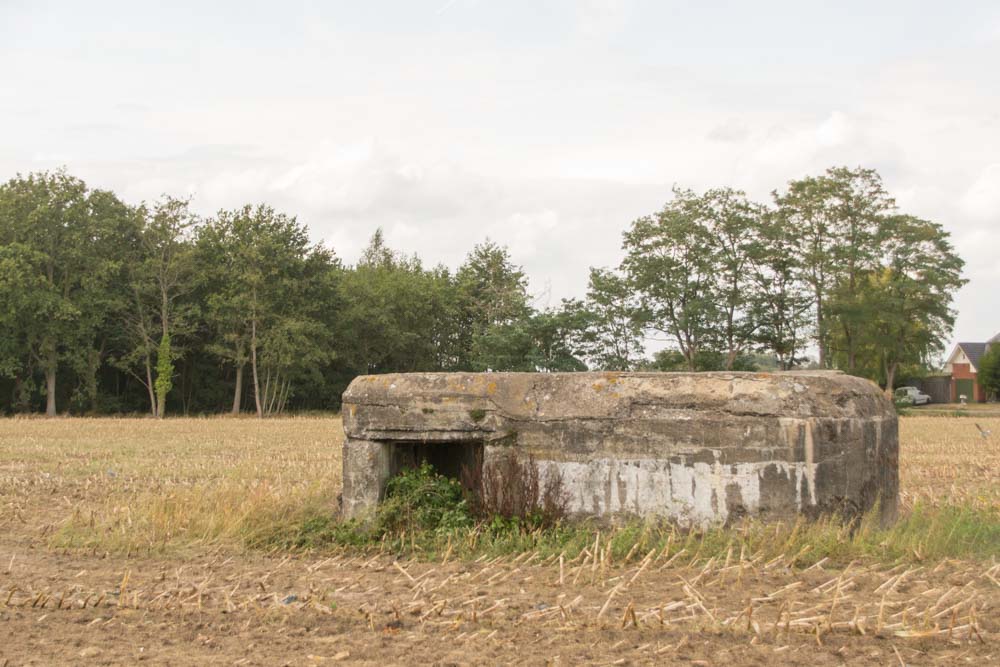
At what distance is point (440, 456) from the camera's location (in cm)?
905

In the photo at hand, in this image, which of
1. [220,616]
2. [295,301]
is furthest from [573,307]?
[220,616]

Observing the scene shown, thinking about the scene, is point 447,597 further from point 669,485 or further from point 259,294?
point 259,294

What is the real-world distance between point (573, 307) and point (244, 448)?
26.8 metres

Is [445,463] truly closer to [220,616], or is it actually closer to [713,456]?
[713,456]

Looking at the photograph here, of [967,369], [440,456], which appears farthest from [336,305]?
Result: [967,369]

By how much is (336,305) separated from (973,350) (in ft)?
178

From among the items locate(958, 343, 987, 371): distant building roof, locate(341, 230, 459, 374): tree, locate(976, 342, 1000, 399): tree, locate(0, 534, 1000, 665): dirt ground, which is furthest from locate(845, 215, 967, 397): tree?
locate(0, 534, 1000, 665): dirt ground

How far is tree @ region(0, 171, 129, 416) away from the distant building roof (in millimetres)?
62550

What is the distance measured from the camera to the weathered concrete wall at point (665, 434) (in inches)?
283

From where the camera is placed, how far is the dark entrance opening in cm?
816

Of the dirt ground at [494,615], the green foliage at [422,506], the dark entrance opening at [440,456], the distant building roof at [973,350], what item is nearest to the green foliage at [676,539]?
the green foliage at [422,506]

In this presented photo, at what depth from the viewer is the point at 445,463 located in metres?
9.03

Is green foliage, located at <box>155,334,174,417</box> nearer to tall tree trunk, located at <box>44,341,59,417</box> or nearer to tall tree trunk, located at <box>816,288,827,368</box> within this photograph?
tall tree trunk, located at <box>44,341,59,417</box>

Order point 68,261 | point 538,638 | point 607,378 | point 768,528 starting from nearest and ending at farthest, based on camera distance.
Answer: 1. point 538,638
2. point 768,528
3. point 607,378
4. point 68,261
